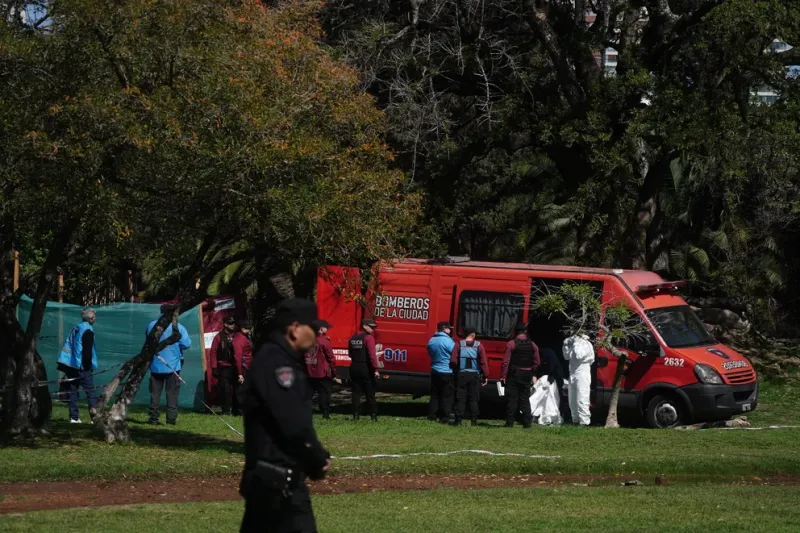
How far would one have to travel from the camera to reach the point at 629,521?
394 inches

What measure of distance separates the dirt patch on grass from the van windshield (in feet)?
17.4

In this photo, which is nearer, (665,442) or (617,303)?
(665,442)

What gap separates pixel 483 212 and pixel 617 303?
674 cm

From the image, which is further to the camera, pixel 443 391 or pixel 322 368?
pixel 322 368

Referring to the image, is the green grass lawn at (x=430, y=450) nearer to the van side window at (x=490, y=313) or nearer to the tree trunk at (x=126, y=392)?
the tree trunk at (x=126, y=392)

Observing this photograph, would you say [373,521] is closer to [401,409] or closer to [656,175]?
[401,409]

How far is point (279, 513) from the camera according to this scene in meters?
5.94

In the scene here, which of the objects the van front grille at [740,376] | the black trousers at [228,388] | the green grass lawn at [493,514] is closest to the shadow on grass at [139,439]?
the black trousers at [228,388]

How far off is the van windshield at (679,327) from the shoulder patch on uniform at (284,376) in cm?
1389

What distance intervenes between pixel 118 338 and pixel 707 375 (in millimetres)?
10559

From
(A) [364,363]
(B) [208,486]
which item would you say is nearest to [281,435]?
(B) [208,486]

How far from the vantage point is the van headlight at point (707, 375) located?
18.3 metres

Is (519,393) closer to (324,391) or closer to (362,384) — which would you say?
(362,384)

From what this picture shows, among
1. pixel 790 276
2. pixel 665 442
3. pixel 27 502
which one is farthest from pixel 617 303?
pixel 790 276
